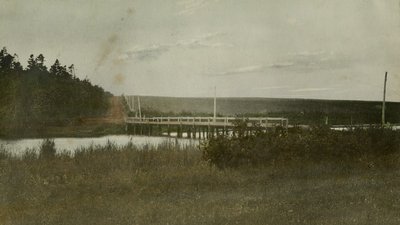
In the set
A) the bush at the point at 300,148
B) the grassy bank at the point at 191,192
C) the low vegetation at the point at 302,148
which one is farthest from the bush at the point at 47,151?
the low vegetation at the point at 302,148

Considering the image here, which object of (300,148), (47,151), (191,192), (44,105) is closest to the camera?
(191,192)

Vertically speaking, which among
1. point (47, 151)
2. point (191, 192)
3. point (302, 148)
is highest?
point (302, 148)

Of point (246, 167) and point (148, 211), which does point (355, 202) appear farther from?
point (246, 167)

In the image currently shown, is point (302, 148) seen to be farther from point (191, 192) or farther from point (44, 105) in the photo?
point (44, 105)

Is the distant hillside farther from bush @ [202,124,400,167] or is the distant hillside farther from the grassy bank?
the grassy bank

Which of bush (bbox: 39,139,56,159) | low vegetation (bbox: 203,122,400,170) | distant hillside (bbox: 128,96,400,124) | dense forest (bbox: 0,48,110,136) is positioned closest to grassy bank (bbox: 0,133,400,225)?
low vegetation (bbox: 203,122,400,170)

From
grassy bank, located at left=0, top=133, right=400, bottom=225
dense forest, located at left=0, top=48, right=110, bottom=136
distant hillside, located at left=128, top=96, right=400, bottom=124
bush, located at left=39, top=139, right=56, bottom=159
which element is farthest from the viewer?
distant hillside, located at left=128, top=96, right=400, bottom=124

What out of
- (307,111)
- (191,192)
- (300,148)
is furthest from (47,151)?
(307,111)

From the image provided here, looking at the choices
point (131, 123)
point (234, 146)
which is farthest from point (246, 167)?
point (131, 123)

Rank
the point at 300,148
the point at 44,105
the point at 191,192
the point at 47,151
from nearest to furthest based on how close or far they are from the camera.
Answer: the point at 191,192 → the point at 300,148 → the point at 47,151 → the point at 44,105
